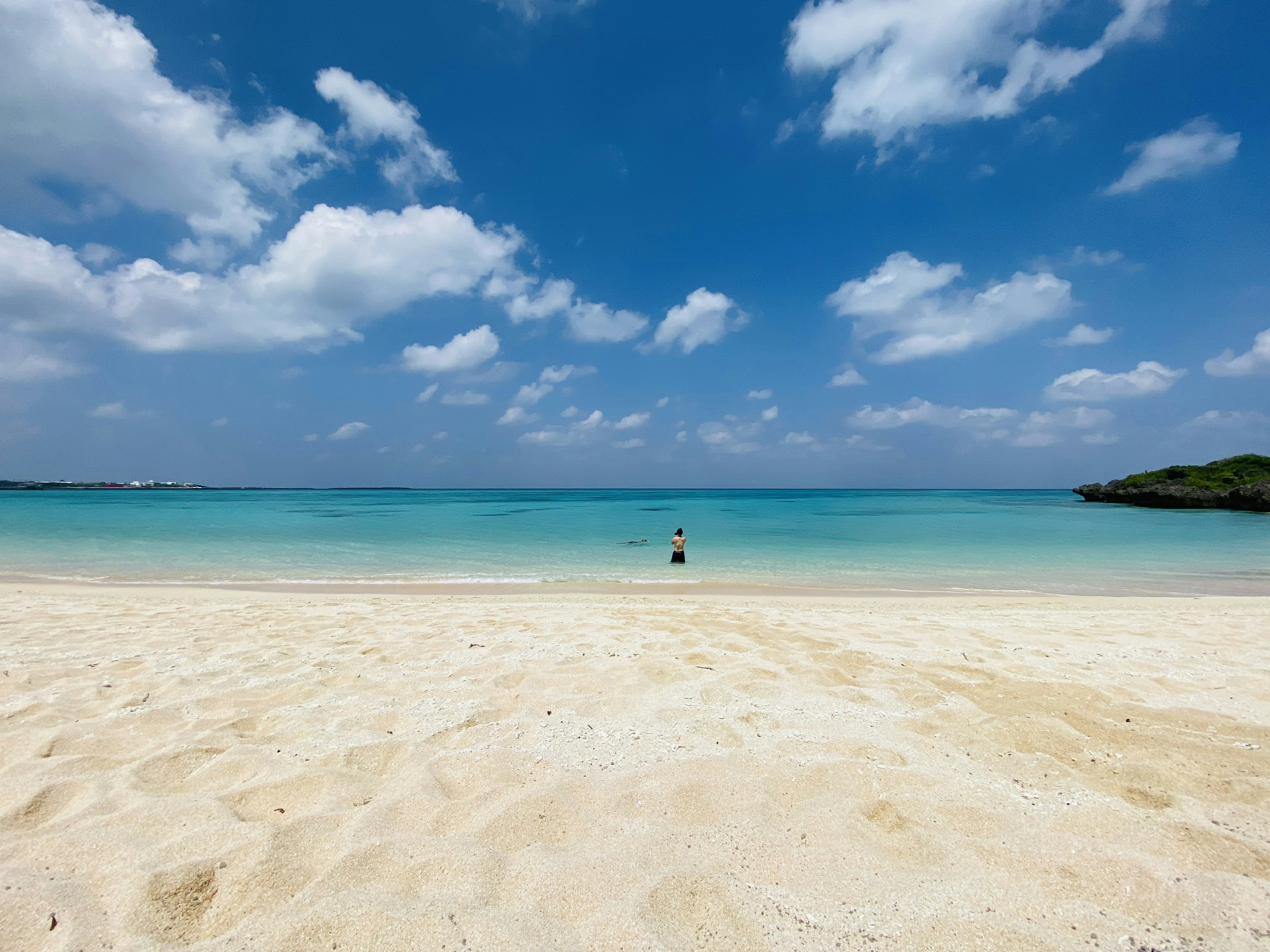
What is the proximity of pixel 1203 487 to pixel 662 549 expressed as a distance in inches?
2304

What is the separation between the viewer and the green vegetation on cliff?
163 feet

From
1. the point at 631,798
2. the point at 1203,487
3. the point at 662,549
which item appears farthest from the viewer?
the point at 1203,487

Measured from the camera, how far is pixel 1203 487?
4950cm

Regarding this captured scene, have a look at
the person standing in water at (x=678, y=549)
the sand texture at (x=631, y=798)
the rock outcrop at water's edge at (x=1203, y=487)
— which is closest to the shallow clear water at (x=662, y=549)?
the person standing in water at (x=678, y=549)

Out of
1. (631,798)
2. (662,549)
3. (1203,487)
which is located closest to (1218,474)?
(1203,487)

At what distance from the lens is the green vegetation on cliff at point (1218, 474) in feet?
163

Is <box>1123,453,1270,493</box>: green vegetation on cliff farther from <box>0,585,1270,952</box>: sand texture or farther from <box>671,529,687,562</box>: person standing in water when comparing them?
<box>0,585,1270,952</box>: sand texture

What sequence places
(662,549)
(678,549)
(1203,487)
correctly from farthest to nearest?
(1203,487)
(662,549)
(678,549)

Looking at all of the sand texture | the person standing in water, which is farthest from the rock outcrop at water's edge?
the sand texture

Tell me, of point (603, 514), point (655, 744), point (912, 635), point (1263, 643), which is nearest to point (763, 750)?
point (655, 744)

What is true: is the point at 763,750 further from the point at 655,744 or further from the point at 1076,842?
the point at 1076,842

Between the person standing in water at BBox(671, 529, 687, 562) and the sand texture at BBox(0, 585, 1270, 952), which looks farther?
the person standing in water at BBox(671, 529, 687, 562)

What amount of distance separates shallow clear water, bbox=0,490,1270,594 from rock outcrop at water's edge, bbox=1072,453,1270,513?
514cm

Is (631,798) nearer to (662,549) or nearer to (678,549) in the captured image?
(678,549)
